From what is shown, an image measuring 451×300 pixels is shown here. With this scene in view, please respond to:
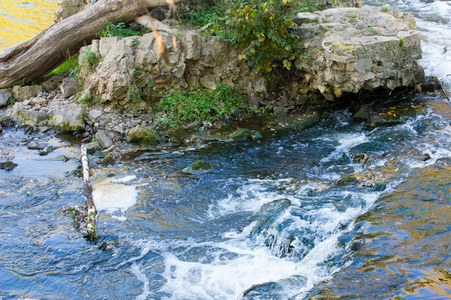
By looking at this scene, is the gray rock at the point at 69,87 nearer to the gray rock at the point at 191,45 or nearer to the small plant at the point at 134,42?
the small plant at the point at 134,42

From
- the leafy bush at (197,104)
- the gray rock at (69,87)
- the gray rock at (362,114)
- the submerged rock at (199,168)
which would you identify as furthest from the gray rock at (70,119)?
the gray rock at (362,114)

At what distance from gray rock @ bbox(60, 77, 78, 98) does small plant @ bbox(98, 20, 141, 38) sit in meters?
1.46

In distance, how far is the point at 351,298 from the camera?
3949 mm

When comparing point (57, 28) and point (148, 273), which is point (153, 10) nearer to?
point (57, 28)

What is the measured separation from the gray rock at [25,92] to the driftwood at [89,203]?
3.42 metres

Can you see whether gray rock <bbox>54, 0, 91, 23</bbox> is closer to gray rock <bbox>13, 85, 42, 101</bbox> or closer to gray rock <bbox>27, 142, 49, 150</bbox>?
gray rock <bbox>13, 85, 42, 101</bbox>

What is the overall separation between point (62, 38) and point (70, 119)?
2.62 metres

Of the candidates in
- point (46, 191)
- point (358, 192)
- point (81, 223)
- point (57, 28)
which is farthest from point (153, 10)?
point (358, 192)

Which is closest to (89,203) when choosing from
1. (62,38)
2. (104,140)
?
(104,140)

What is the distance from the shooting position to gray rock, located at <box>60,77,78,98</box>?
10.2 metres

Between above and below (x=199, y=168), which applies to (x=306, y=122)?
above

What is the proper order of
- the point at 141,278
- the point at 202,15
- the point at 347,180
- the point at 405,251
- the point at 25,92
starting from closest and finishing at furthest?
the point at 405,251
the point at 141,278
the point at 347,180
the point at 25,92
the point at 202,15

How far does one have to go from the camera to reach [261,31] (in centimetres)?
895

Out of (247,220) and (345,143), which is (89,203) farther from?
(345,143)
